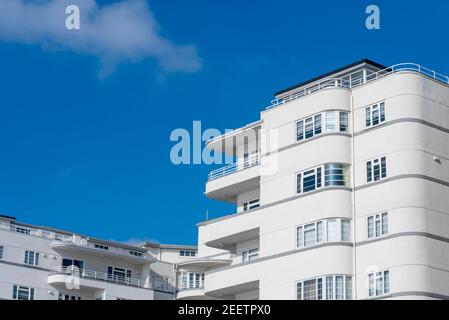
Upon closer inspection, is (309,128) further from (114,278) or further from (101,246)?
(101,246)

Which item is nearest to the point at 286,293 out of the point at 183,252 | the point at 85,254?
the point at 85,254

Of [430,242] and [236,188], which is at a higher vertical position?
[236,188]

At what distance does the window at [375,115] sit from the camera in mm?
47125

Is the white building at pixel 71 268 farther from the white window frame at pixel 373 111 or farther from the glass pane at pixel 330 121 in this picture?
the white window frame at pixel 373 111

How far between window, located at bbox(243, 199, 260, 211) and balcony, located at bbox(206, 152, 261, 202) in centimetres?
75

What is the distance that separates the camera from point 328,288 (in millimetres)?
45094

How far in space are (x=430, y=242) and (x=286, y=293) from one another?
773 cm

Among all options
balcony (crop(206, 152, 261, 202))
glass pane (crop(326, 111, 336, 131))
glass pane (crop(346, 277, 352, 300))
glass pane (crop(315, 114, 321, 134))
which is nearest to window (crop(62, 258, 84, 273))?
balcony (crop(206, 152, 261, 202))

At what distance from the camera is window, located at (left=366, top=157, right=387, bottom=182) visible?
46.0m

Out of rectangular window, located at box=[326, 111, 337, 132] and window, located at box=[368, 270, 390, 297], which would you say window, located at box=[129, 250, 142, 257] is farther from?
window, located at box=[368, 270, 390, 297]

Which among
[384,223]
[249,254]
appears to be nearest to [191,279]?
[249,254]
